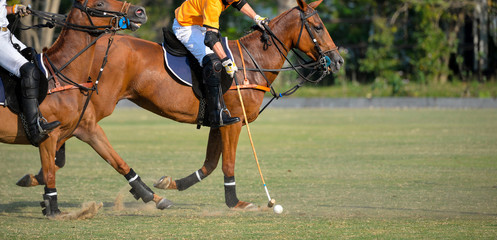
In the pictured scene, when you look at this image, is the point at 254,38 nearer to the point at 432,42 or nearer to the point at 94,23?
the point at 94,23

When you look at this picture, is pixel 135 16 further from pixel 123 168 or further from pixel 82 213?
pixel 82 213

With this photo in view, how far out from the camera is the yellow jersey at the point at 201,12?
27.1 ft

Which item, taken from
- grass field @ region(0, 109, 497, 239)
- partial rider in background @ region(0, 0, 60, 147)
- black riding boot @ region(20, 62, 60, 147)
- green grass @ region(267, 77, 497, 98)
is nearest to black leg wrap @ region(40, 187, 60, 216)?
grass field @ region(0, 109, 497, 239)

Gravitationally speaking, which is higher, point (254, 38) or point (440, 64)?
point (254, 38)

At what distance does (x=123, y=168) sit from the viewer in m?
8.27

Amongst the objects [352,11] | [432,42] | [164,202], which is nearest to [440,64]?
[432,42]

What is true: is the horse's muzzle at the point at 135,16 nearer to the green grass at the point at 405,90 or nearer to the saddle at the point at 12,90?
the saddle at the point at 12,90

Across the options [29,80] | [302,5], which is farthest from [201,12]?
[29,80]

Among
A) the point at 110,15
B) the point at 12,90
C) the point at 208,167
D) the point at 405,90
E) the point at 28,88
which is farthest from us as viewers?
the point at 405,90

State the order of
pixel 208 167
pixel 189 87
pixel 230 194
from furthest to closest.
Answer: pixel 208 167, pixel 189 87, pixel 230 194

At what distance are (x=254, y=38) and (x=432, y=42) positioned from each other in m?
21.7

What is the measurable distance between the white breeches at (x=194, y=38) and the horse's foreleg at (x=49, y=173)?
6.06 ft

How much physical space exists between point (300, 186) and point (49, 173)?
3.65 meters

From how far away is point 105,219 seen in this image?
25.5ft
